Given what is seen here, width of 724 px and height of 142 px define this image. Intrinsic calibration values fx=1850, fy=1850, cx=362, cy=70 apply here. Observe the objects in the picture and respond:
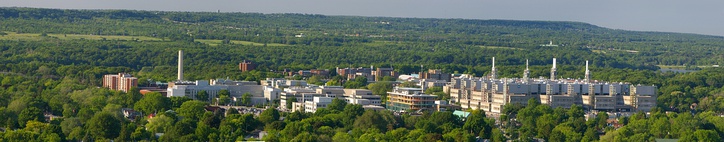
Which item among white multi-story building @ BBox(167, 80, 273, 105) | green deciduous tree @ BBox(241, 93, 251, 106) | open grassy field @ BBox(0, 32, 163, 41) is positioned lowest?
green deciduous tree @ BBox(241, 93, 251, 106)

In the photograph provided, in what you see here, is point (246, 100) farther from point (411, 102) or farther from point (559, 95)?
point (559, 95)

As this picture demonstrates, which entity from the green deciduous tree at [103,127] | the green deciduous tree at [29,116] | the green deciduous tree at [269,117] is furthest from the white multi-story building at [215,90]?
the green deciduous tree at [103,127]

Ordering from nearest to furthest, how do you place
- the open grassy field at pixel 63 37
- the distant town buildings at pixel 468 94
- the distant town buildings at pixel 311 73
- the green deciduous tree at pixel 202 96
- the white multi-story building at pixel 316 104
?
the white multi-story building at pixel 316 104
the distant town buildings at pixel 468 94
the green deciduous tree at pixel 202 96
the distant town buildings at pixel 311 73
the open grassy field at pixel 63 37

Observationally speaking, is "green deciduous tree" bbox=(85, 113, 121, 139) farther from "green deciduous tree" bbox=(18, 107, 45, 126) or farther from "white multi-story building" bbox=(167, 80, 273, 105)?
"white multi-story building" bbox=(167, 80, 273, 105)

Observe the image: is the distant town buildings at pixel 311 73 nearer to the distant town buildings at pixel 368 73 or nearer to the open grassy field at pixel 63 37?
the distant town buildings at pixel 368 73

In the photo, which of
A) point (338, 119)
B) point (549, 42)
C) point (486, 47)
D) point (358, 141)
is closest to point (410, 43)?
point (486, 47)

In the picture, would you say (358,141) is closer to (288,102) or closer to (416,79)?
(288,102)

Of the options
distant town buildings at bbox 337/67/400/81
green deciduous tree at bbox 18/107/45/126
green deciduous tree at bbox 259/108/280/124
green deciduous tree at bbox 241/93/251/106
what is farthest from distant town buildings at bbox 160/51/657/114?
distant town buildings at bbox 337/67/400/81
